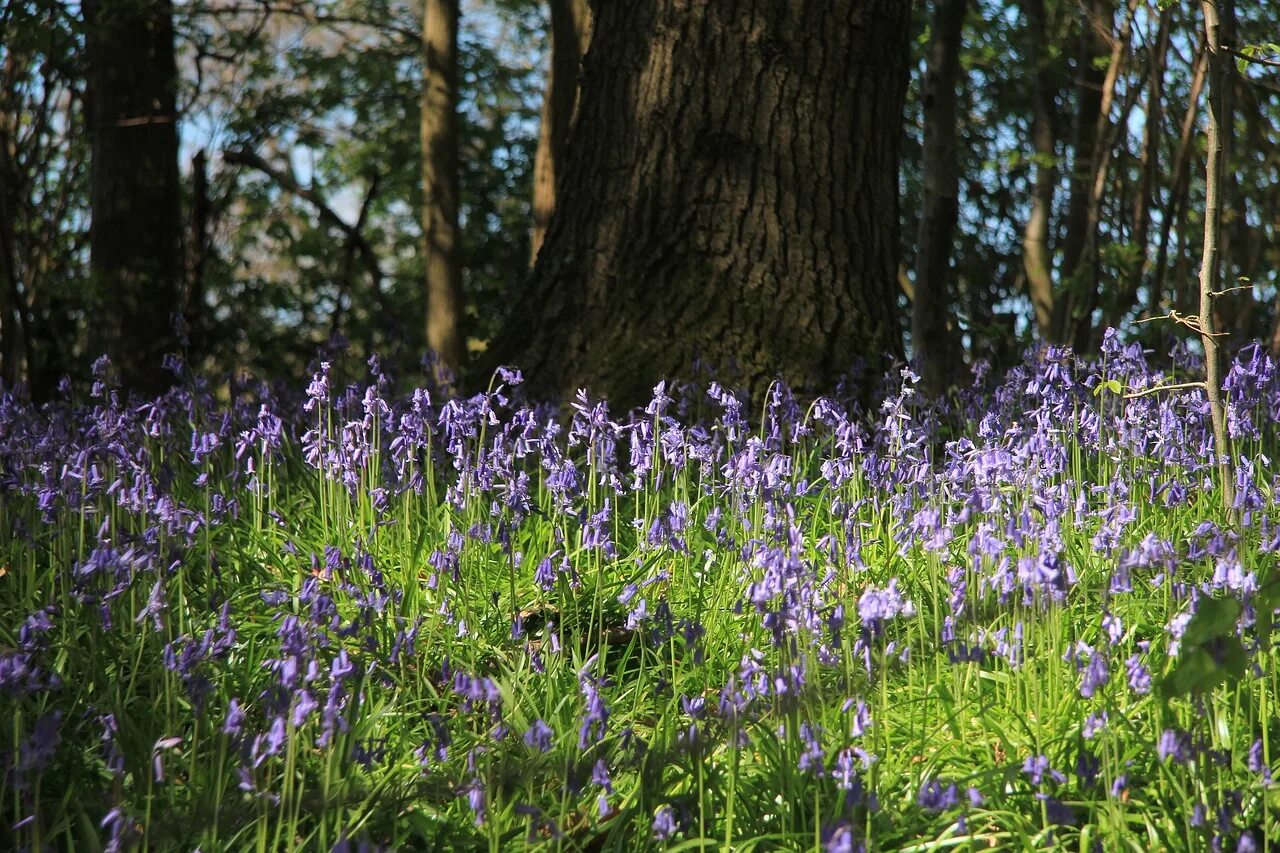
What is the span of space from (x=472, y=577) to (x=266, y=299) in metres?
8.53

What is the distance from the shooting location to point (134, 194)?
8953 millimetres

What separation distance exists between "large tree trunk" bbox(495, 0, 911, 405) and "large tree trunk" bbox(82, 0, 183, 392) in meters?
4.45

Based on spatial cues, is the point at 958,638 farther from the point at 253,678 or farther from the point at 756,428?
the point at 756,428

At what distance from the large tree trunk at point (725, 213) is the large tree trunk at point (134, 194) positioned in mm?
4447

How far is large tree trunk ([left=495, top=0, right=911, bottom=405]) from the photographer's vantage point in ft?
16.8

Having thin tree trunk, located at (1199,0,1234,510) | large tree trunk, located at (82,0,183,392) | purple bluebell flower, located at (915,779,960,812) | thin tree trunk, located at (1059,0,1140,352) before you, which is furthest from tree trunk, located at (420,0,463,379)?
purple bluebell flower, located at (915,779,960,812)

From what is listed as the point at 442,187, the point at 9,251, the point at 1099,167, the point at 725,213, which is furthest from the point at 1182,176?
the point at 9,251

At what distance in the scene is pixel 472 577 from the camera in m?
3.58

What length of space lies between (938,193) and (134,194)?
18.9 ft

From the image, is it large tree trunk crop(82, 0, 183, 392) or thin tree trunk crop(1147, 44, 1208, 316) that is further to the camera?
large tree trunk crop(82, 0, 183, 392)

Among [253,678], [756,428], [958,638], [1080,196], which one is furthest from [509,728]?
[1080,196]

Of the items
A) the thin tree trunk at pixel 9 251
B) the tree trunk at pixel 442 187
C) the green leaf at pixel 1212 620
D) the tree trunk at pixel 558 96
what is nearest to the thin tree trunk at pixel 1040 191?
the tree trunk at pixel 558 96

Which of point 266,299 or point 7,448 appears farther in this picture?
point 266,299

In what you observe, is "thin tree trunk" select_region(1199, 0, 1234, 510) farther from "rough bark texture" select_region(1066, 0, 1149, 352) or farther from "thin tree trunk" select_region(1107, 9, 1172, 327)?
"rough bark texture" select_region(1066, 0, 1149, 352)
